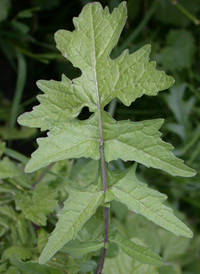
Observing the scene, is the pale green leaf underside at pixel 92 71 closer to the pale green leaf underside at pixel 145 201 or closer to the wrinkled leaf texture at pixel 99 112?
the wrinkled leaf texture at pixel 99 112

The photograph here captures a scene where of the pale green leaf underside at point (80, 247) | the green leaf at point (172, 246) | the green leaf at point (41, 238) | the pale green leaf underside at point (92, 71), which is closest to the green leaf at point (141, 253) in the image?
the pale green leaf underside at point (80, 247)

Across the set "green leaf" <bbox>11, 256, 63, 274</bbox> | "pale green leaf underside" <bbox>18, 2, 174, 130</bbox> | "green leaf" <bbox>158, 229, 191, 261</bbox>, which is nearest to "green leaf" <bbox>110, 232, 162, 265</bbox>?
"green leaf" <bbox>11, 256, 63, 274</bbox>

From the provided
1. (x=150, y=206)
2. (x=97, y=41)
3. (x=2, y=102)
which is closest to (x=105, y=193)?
(x=150, y=206)

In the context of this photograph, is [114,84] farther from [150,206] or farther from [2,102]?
[2,102]

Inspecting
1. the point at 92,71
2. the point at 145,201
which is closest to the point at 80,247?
the point at 145,201

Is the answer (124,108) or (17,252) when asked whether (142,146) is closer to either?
(17,252)

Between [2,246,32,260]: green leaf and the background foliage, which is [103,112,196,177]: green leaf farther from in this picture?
[2,246,32,260]: green leaf
